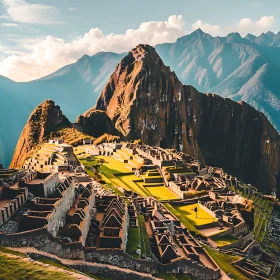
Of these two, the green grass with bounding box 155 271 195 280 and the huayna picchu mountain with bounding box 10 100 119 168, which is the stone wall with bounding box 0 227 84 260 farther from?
the huayna picchu mountain with bounding box 10 100 119 168

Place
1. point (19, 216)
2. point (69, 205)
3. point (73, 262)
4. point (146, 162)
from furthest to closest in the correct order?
point (146, 162) → point (69, 205) → point (19, 216) → point (73, 262)

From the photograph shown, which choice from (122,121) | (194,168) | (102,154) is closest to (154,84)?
(122,121)

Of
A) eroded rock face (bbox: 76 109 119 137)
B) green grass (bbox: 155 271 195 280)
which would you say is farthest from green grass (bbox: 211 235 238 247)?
eroded rock face (bbox: 76 109 119 137)

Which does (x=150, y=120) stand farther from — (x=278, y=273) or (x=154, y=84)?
(x=278, y=273)

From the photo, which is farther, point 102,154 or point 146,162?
point 102,154

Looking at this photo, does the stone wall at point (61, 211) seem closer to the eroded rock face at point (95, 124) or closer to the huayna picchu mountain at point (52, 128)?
the huayna picchu mountain at point (52, 128)

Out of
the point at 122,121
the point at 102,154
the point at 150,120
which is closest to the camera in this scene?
the point at 102,154

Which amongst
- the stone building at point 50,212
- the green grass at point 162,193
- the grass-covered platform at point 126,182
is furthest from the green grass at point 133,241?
the green grass at point 162,193

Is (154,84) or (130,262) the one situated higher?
(154,84)
